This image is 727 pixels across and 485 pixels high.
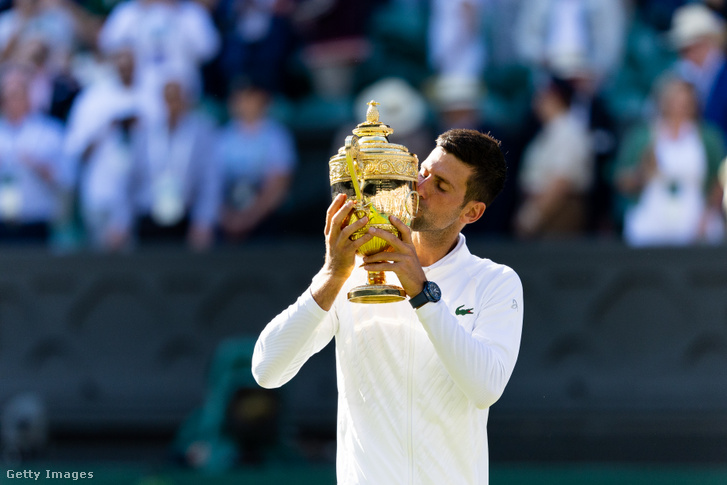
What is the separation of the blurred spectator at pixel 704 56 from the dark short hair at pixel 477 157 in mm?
5467

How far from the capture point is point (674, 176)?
784 centimetres

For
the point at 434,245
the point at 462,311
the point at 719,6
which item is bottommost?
the point at 462,311

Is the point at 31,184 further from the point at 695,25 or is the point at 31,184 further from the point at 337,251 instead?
the point at 337,251

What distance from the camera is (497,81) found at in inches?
349

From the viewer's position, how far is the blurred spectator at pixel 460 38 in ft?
28.1

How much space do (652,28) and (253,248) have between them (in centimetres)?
377

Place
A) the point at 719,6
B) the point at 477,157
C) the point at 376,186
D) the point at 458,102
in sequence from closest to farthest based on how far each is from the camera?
the point at 376,186, the point at 477,157, the point at 458,102, the point at 719,6

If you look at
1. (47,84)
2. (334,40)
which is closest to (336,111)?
(334,40)

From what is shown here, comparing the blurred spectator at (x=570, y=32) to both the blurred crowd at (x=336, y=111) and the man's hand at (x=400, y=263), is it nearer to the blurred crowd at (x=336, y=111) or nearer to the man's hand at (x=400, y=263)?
the blurred crowd at (x=336, y=111)

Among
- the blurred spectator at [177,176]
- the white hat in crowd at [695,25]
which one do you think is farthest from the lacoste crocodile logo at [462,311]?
the white hat in crowd at [695,25]

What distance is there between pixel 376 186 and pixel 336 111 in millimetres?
6412

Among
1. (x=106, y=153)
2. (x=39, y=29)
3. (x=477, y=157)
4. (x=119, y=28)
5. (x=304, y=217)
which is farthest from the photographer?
(x=39, y=29)

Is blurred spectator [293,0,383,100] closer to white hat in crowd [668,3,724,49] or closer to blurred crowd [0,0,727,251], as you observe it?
blurred crowd [0,0,727,251]

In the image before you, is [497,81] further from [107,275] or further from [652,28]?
[107,275]
